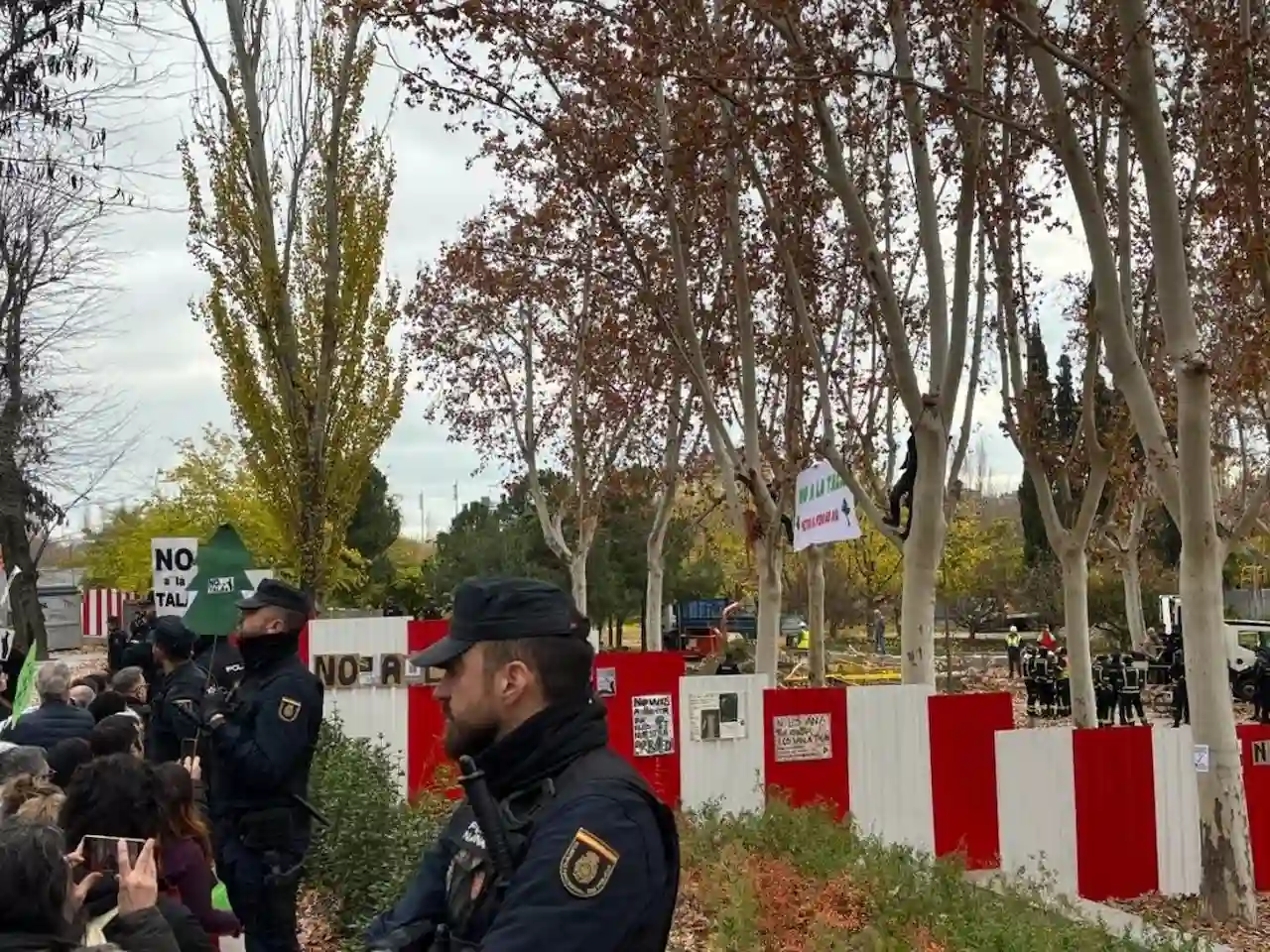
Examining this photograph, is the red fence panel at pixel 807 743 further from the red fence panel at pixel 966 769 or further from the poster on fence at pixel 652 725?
the poster on fence at pixel 652 725

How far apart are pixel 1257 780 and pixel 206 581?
7.69 metres

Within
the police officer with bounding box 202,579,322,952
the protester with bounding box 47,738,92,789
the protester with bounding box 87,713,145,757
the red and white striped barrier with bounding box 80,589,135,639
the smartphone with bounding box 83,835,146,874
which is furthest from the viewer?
the red and white striped barrier with bounding box 80,589,135,639

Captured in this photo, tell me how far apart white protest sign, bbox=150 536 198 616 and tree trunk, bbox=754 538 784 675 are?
7.57 metres

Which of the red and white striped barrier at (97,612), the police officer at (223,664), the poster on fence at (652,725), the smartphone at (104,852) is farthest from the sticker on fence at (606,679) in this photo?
the red and white striped barrier at (97,612)

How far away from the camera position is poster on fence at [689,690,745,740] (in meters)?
10.8

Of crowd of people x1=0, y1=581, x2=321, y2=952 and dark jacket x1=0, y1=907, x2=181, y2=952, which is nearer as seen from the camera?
crowd of people x1=0, y1=581, x2=321, y2=952

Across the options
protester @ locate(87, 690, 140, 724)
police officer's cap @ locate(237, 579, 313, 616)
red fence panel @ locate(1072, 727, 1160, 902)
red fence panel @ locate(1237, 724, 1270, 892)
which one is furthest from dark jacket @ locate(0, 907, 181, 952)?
red fence panel @ locate(1237, 724, 1270, 892)

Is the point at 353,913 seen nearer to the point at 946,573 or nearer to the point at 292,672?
the point at 292,672

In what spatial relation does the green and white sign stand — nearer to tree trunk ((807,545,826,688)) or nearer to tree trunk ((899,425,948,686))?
tree trunk ((899,425,948,686))

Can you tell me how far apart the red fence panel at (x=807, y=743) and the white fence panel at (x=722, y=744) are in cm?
12

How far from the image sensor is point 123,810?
4672 millimetres

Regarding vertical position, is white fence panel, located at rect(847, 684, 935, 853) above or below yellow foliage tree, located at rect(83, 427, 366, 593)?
below

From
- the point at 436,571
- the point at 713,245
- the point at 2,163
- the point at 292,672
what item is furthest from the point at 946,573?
the point at 292,672

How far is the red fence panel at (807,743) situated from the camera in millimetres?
10773
